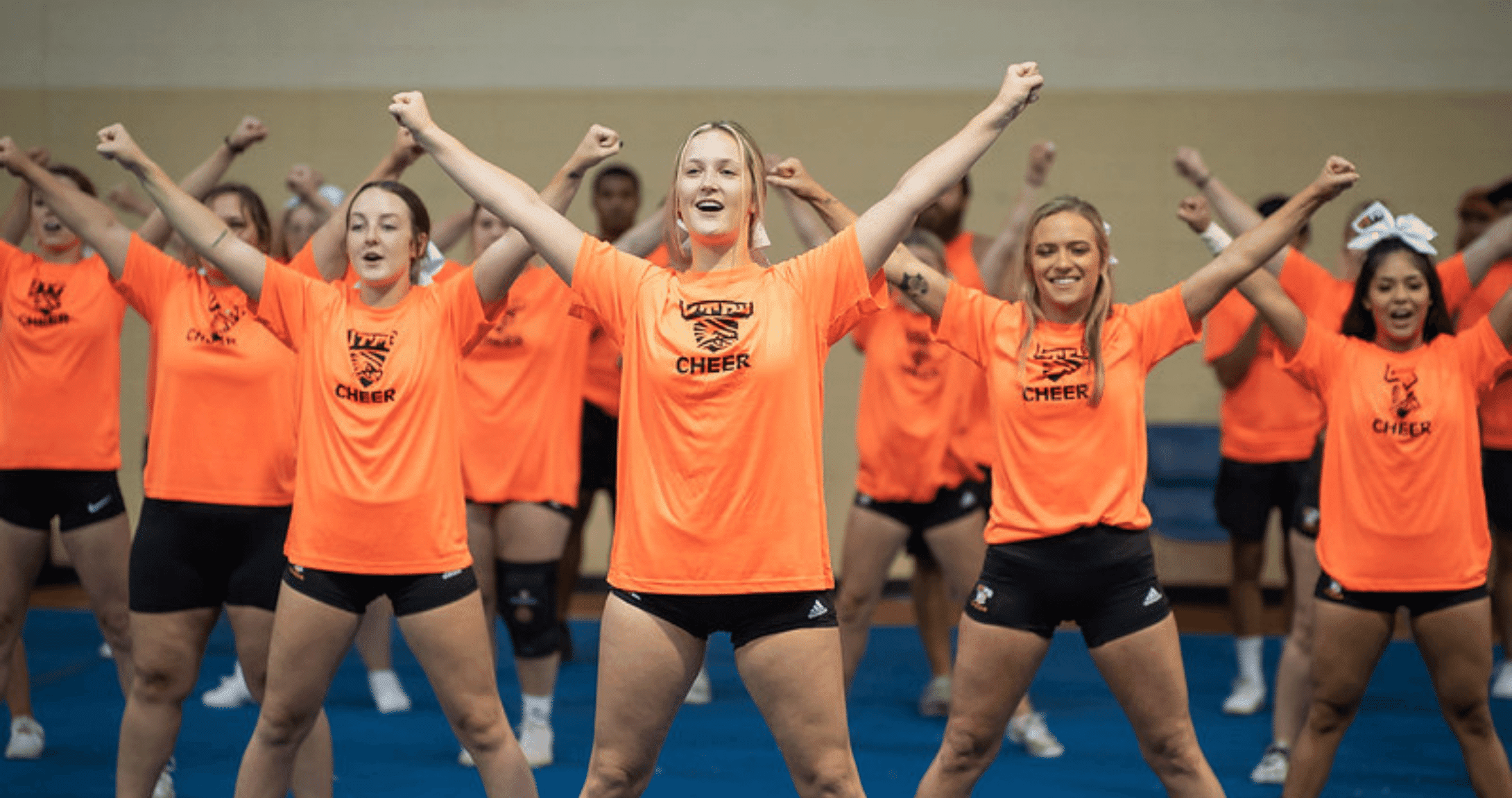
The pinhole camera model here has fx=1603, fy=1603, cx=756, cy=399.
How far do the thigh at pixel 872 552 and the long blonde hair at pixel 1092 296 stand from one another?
1.97 metres

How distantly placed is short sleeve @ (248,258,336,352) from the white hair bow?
3.04 metres

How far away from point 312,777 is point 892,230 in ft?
7.54

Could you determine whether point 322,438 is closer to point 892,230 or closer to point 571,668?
point 892,230

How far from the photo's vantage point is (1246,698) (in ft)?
22.0

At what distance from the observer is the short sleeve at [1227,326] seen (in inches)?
267

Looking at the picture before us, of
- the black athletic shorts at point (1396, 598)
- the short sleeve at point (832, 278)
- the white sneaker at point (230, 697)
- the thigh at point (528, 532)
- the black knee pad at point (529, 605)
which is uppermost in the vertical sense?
the short sleeve at point (832, 278)

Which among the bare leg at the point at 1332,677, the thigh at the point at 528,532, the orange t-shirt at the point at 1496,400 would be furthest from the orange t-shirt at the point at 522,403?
the orange t-shirt at the point at 1496,400

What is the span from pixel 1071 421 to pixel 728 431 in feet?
3.65

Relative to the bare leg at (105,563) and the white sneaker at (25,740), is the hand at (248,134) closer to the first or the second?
the bare leg at (105,563)

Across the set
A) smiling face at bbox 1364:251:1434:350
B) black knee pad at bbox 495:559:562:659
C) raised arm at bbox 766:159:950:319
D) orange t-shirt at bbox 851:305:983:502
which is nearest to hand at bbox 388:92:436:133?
raised arm at bbox 766:159:950:319

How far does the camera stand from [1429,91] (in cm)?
924

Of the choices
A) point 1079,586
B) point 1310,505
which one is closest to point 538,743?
point 1079,586

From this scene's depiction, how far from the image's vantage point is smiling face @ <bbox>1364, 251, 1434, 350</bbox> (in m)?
4.57

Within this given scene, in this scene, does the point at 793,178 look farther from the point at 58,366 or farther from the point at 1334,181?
the point at 58,366
